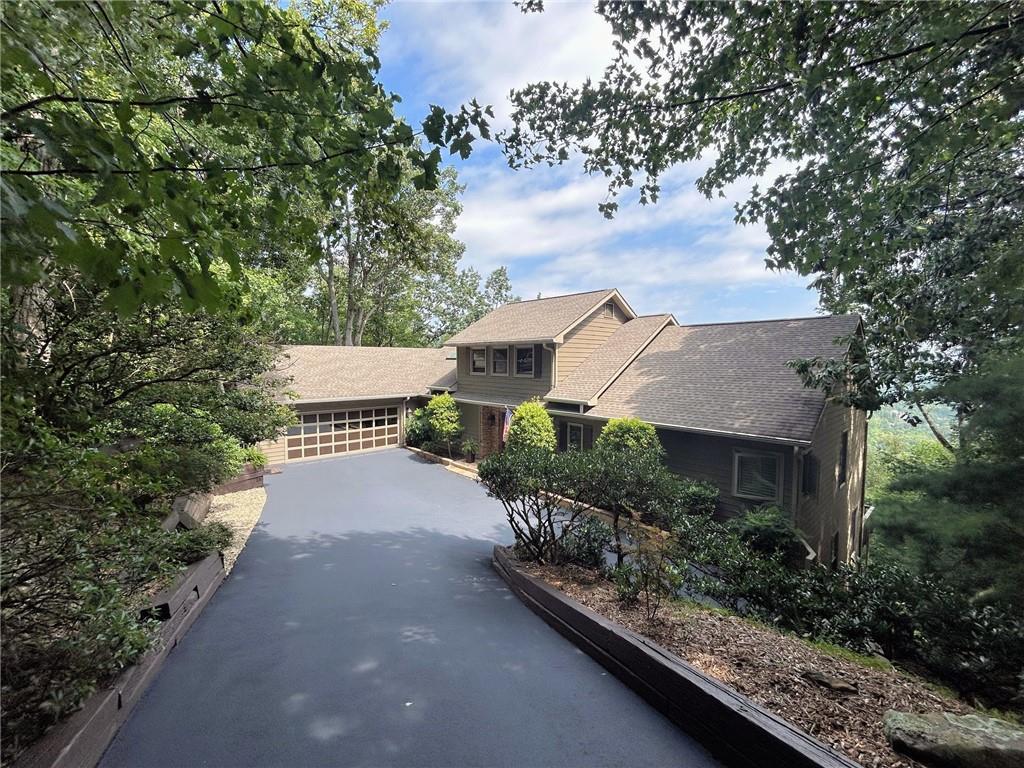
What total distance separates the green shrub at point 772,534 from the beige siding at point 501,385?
7.86m

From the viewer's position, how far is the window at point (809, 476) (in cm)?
944

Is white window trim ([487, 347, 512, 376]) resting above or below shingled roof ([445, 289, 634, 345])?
below

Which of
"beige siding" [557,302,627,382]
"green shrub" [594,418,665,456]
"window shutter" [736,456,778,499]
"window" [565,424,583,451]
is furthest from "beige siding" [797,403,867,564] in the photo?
"beige siding" [557,302,627,382]

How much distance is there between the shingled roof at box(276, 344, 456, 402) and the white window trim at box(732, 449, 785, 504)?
12.4m

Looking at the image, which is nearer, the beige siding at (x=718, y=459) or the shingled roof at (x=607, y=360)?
the beige siding at (x=718, y=459)

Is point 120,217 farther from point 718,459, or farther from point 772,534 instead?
point 718,459

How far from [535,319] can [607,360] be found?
11.7ft

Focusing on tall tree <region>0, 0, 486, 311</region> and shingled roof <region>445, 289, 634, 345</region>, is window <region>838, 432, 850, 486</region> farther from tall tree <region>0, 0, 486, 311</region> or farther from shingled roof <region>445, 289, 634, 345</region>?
tall tree <region>0, 0, 486, 311</region>

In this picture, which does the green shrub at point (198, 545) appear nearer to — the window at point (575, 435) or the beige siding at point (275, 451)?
the beige siding at point (275, 451)

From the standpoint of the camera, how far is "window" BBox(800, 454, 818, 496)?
9.44 m


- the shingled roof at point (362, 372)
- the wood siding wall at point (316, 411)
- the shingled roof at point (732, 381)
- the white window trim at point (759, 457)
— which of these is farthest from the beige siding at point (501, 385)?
the white window trim at point (759, 457)

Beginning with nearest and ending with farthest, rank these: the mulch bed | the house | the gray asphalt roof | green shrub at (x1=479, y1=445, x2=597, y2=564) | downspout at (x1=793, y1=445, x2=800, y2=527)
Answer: the mulch bed → green shrub at (x1=479, y1=445, x2=597, y2=564) → downspout at (x1=793, y1=445, x2=800, y2=527) → the house → the gray asphalt roof

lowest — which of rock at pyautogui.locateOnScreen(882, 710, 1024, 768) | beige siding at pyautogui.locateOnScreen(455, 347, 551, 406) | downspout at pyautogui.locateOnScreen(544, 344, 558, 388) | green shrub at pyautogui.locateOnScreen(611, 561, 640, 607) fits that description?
green shrub at pyautogui.locateOnScreen(611, 561, 640, 607)

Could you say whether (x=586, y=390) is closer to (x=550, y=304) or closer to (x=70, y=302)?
(x=550, y=304)
